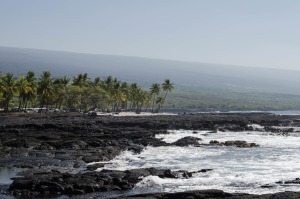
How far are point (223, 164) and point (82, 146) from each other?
83.2 ft

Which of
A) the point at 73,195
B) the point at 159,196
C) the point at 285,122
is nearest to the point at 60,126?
the point at 73,195

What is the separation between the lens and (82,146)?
2968 inches

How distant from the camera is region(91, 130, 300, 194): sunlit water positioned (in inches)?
1929

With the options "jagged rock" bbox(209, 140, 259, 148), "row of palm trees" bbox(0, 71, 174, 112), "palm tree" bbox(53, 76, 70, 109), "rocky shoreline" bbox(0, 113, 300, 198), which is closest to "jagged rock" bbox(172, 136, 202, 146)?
"rocky shoreline" bbox(0, 113, 300, 198)

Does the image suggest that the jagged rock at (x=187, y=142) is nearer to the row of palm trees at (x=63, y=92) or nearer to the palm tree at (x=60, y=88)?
the row of palm trees at (x=63, y=92)

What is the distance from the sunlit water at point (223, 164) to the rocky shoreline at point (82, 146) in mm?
2328

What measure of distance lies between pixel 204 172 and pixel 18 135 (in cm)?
3967

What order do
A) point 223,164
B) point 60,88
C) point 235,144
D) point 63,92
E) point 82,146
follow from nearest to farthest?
point 223,164 < point 82,146 < point 235,144 < point 60,88 < point 63,92

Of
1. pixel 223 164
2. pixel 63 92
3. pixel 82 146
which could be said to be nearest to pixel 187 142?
pixel 223 164

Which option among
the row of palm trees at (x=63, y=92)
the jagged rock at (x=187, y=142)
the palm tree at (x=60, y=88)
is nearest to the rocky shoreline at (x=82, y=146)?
the jagged rock at (x=187, y=142)

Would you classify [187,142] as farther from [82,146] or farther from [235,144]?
[82,146]

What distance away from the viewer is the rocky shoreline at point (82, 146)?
45562 mm

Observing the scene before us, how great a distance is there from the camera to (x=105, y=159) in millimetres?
64812

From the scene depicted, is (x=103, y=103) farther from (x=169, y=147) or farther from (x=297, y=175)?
(x=297, y=175)
